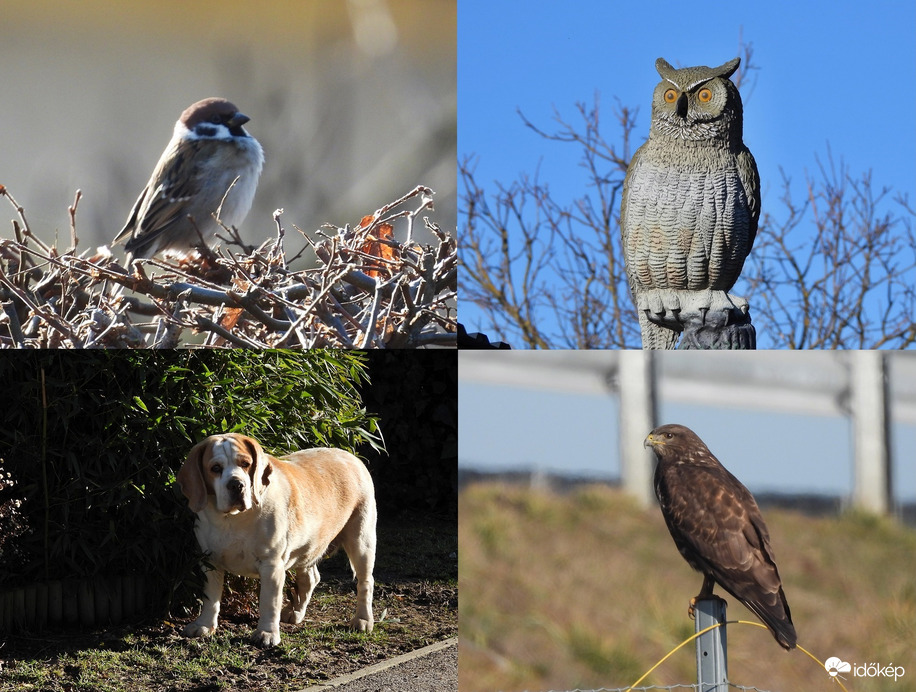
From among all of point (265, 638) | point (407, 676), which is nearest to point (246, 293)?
point (265, 638)

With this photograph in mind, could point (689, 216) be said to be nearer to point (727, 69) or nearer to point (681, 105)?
point (681, 105)

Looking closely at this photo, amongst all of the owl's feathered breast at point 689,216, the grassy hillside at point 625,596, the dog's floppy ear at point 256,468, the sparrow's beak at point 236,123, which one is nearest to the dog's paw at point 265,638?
the dog's floppy ear at point 256,468

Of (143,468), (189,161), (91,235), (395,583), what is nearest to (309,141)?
(189,161)

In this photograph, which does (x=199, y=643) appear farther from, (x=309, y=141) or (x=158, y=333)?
(x=309, y=141)

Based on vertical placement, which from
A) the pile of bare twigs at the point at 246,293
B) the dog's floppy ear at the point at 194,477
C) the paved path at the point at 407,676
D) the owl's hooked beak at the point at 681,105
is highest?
the owl's hooked beak at the point at 681,105

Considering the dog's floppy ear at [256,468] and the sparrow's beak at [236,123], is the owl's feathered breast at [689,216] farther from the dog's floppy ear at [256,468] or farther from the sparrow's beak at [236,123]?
the dog's floppy ear at [256,468]

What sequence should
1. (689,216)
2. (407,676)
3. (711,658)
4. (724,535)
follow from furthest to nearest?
(407,676)
(724,535)
(711,658)
(689,216)

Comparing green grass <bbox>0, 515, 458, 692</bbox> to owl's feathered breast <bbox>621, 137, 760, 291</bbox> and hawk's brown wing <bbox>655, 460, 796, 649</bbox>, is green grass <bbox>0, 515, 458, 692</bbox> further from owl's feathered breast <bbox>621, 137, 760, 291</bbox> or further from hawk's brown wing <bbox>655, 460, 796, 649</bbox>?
owl's feathered breast <bbox>621, 137, 760, 291</bbox>
